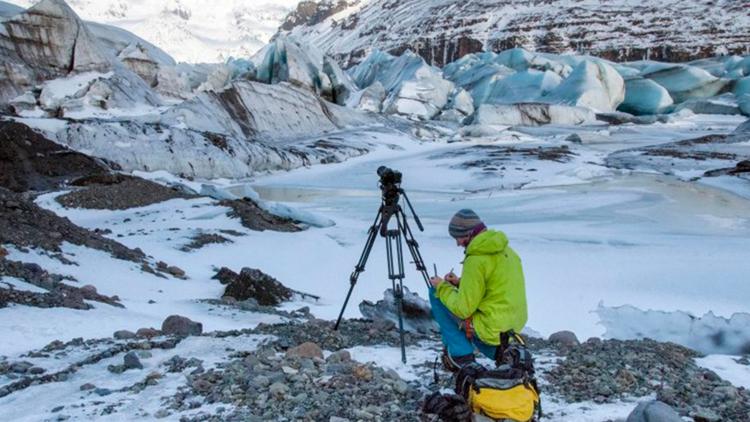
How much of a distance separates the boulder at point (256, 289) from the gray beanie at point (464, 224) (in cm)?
506

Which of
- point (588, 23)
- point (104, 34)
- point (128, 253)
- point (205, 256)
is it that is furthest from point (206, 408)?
point (588, 23)

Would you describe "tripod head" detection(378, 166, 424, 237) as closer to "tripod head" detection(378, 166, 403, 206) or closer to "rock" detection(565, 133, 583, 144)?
"tripod head" detection(378, 166, 403, 206)

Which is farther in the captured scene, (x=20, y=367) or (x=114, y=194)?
(x=114, y=194)

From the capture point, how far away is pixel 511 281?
3.29 meters

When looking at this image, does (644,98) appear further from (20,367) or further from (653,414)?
(20,367)

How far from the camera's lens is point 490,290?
3.30 metres

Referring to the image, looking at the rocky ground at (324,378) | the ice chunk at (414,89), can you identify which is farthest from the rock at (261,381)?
the ice chunk at (414,89)

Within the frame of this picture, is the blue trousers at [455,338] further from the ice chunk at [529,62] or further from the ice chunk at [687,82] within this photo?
the ice chunk at [529,62]

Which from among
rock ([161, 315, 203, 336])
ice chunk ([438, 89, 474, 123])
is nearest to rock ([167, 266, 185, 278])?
rock ([161, 315, 203, 336])

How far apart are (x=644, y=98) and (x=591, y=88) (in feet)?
20.5

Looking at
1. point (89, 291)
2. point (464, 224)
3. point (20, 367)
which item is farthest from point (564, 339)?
point (89, 291)

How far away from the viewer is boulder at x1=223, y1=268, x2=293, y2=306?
8109 millimetres

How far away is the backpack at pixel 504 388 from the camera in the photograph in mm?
3025

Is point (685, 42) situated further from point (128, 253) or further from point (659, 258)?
point (128, 253)
